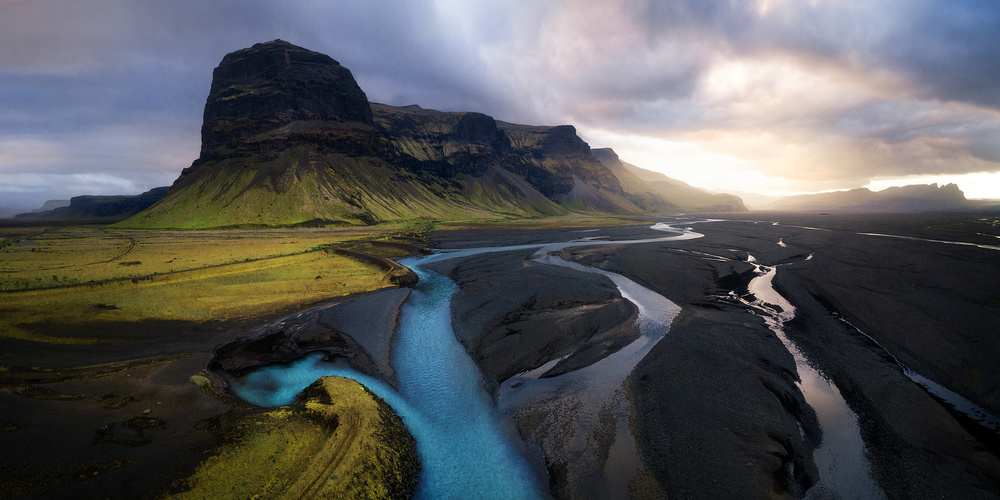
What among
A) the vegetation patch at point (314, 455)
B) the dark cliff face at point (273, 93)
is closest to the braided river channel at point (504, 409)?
the vegetation patch at point (314, 455)

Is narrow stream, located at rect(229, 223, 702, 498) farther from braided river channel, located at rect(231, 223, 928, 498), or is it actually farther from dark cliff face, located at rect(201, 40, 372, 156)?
dark cliff face, located at rect(201, 40, 372, 156)

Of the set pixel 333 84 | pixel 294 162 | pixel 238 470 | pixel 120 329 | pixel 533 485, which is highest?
pixel 333 84

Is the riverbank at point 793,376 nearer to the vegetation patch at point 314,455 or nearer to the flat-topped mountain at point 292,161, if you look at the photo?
the vegetation patch at point 314,455

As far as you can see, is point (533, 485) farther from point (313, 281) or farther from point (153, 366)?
point (313, 281)

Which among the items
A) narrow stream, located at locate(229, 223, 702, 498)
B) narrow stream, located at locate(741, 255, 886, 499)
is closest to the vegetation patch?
narrow stream, located at locate(229, 223, 702, 498)

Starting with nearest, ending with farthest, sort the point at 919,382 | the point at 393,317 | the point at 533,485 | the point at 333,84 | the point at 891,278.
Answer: the point at 533,485 → the point at 919,382 → the point at 393,317 → the point at 891,278 → the point at 333,84

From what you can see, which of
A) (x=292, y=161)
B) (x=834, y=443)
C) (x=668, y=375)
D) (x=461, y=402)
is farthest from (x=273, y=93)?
(x=834, y=443)

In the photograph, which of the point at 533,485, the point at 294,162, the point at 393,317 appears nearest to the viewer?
the point at 533,485

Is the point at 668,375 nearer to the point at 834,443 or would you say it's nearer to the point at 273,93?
the point at 834,443

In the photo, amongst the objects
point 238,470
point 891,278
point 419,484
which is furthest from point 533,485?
point 891,278
